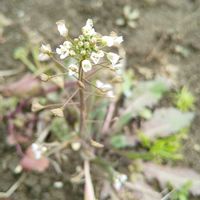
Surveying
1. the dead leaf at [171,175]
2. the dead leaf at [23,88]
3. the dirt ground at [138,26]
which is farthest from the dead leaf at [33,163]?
the dirt ground at [138,26]

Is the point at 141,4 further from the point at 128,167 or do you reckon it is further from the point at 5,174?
the point at 5,174

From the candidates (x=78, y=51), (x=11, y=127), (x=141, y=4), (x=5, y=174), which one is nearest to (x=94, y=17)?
(x=141, y=4)

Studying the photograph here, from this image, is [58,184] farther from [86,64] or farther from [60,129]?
[86,64]

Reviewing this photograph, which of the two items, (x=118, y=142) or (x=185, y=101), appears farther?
(x=185, y=101)

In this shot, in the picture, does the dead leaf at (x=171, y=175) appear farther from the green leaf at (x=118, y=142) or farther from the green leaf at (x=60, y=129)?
the green leaf at (x=60, y=129)

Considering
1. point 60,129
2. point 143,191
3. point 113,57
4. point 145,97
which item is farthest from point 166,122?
point 113,57

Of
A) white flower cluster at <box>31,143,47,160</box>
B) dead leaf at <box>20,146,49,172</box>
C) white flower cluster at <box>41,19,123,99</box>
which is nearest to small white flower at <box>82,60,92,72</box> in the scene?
white flower cluster at <box>41,19,123,99</box>
